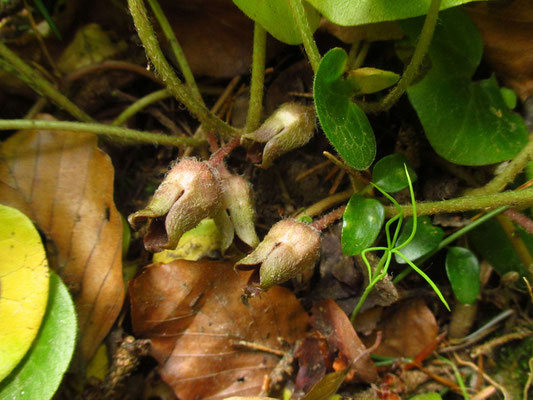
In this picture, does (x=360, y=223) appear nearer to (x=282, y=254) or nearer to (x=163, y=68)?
(x=282, y=254)

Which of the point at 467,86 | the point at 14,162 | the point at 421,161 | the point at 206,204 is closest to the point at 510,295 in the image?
the point at 421,161

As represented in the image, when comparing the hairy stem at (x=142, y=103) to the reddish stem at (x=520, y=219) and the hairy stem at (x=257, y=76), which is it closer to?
the hairy stem at (x=257, y=76)

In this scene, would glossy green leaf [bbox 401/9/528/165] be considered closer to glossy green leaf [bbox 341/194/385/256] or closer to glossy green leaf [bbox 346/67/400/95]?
glossy green leaf [bbox 346/67/400/95]

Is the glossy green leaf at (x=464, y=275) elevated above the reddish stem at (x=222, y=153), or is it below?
below

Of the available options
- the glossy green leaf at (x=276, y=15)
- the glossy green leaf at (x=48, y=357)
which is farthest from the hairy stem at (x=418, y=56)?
the glossy green leaf at (x=48, y=357)

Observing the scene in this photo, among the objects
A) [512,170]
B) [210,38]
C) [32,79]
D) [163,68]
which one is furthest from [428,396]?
[32,79]

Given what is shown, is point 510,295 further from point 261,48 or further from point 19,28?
point 19,28

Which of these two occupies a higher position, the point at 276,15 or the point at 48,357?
the point at 276,15
